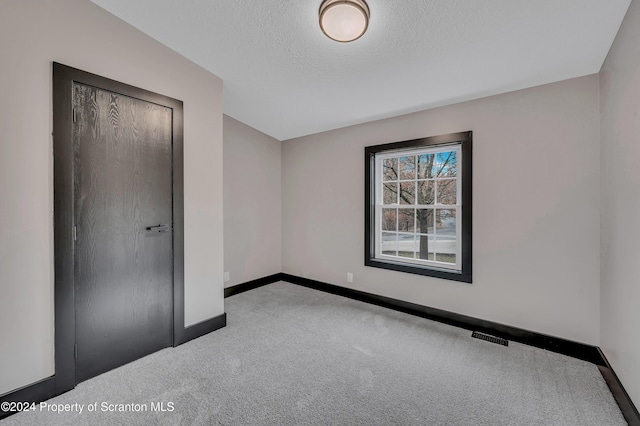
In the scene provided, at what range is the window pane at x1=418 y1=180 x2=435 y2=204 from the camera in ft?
10.3

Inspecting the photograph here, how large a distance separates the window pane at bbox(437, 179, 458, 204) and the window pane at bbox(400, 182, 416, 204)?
291 millimetres

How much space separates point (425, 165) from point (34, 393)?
3.75m

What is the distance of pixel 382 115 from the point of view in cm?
324

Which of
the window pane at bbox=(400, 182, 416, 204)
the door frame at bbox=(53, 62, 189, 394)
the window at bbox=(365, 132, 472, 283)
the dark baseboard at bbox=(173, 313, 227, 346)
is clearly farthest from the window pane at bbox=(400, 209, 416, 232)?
the door frame at bbox=(53, 62, 189, 394)

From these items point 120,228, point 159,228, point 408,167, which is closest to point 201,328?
point 159,228

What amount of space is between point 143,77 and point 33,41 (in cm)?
63

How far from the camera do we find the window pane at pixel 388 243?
11.4ft

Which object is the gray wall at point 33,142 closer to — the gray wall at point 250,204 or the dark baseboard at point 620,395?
the gray wall at point 250,204

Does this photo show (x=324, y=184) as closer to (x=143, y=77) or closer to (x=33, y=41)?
(x=143, y=77)

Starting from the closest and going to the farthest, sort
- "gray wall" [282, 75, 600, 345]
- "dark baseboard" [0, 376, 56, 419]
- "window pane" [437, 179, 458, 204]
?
"dark baseboard" [0, 376, 56, 419] → "gray wall" [282, 75, 600, 345] → "window pane" [437, 179, 458, 204]

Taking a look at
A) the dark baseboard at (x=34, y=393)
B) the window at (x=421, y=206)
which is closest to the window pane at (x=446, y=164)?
the window at (x=421, y=206)

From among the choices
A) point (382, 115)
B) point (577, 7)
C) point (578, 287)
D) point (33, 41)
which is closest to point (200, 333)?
point (33, 41)

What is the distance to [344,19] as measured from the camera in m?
1.75

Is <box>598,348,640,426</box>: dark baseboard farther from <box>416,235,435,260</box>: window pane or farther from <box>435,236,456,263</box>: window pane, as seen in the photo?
<box>416,235,435,260</box>: window pane
